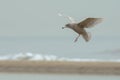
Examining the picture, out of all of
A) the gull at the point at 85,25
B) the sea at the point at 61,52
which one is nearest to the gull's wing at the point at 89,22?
the gull at the point at 85,25

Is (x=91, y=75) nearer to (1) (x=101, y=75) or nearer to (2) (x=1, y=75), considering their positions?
(1) (x=101, y=75)

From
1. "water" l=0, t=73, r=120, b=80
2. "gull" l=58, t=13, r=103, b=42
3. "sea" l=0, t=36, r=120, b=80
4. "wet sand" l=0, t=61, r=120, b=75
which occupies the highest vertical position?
"sea" l=0, t=36, r=120, b=80

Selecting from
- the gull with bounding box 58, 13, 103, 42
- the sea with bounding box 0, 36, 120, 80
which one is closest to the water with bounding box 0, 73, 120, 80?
the sea with bounding box 0, 36, 120, 80

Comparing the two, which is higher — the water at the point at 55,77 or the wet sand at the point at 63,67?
the wet sand at the point at 63,67

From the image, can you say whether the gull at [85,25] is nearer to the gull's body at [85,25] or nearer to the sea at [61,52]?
the gull's body at [85,25]

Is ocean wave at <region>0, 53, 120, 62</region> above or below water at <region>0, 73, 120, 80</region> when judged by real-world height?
above

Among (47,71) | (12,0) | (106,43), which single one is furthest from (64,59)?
(12,0)

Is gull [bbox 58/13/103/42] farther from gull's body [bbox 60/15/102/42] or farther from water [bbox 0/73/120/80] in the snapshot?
water [bbox 0/73/120/80]
